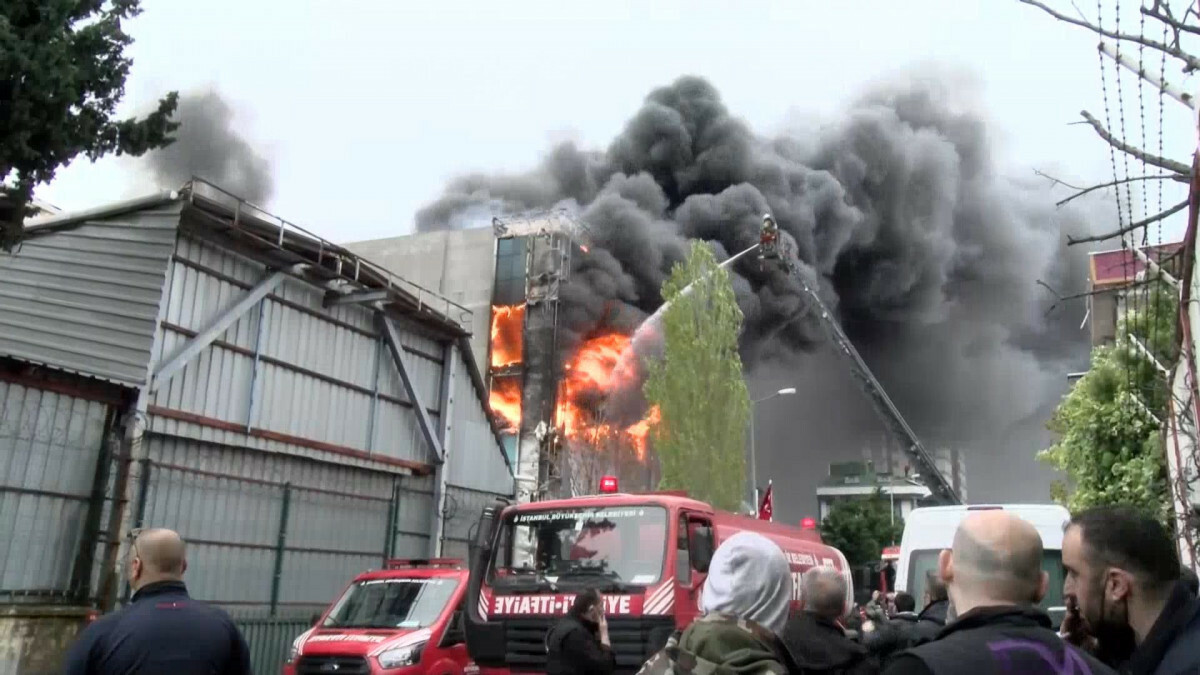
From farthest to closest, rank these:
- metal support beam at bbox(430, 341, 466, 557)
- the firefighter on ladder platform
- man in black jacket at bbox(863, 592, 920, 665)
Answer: the firefighter on ladder platform, metal support beam at bbox(430, 341, 466, 557), man in black jacket at bbox(863, 592, 920, 665)

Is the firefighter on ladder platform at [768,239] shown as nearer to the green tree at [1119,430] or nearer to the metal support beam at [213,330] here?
the green tree at [1119,430]

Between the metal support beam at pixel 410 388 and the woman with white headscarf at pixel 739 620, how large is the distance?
45.3 ft

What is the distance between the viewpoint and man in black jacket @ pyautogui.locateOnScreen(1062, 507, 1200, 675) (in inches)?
92.6

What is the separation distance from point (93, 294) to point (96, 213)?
1.14 meters

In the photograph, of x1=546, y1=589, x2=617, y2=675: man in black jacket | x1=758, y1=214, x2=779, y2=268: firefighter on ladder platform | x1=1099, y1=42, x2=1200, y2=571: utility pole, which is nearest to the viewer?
x1=546, y1=589, x2=617, y2=675: man in black jacket

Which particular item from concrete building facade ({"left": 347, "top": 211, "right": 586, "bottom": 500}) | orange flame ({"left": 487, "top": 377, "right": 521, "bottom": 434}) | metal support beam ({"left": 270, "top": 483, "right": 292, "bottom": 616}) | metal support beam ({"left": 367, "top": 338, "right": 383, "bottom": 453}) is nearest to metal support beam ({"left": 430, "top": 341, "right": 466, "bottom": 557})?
metal support beam ({"left": 367, "top": 338, "right": 383, "bottom": 453})

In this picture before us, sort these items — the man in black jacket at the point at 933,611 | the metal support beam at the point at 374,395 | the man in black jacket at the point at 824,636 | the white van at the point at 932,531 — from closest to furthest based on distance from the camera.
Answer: the man in black jacket at the point at 824,636 → the man in black jacket at the point at 933,611 → the white van at the point at 932,531 → the metal support beam at the point at 374,395

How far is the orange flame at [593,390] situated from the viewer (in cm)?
3297

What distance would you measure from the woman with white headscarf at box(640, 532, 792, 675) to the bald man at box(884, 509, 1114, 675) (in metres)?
0.60

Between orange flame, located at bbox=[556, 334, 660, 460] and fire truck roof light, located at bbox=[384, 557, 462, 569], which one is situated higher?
orange flame, located at bbox=[556, 334, 660, 460]

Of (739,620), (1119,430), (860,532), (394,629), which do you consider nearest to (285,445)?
(394,629)

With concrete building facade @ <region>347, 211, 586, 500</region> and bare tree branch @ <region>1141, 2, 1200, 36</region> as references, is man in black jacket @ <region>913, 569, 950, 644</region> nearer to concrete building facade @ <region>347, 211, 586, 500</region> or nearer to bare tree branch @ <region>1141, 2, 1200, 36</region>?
bare tree branch @ <region>1141, 2, 1200, 36</region>

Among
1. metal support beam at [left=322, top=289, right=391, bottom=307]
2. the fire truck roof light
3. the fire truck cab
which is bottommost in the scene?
the fire truck cab

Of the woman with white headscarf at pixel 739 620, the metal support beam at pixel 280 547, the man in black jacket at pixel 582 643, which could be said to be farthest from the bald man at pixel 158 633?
the metal support beam at pixel 280 547
